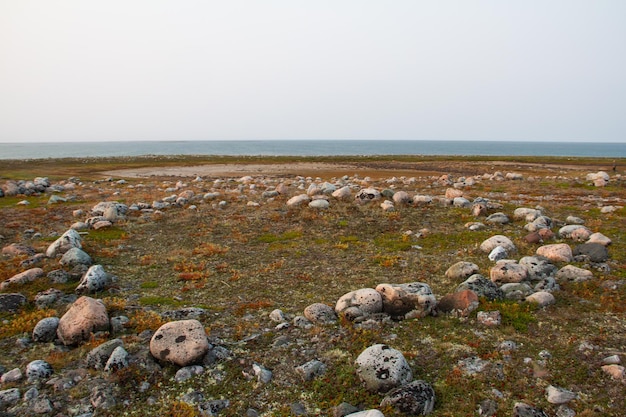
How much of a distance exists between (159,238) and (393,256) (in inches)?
402

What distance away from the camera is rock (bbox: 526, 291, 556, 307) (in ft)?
31.0

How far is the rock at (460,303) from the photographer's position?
9109 mm

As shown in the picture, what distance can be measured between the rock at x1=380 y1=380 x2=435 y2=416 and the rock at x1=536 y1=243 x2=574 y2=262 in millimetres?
8796

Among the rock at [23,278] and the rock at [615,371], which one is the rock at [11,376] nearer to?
the rock at [23,278]

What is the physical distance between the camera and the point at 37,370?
23.2 feet

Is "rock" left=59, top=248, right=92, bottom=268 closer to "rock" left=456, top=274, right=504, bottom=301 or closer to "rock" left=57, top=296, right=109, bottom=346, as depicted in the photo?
"rock" left=57, top=296, right=109, bottom=346

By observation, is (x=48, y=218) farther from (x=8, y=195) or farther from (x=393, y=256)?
(x=393, y=256)

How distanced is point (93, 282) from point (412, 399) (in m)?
9.30

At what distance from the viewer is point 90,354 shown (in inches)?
294

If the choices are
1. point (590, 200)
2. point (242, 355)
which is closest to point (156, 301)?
point (242, 355)

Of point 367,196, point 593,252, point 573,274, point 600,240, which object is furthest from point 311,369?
point 367,196

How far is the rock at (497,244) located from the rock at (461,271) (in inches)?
102

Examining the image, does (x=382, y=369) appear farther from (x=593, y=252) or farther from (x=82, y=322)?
(x=593, y=252)

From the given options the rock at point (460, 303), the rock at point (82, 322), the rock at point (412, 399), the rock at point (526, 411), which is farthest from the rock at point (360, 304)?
the rock at point (82, 322)
